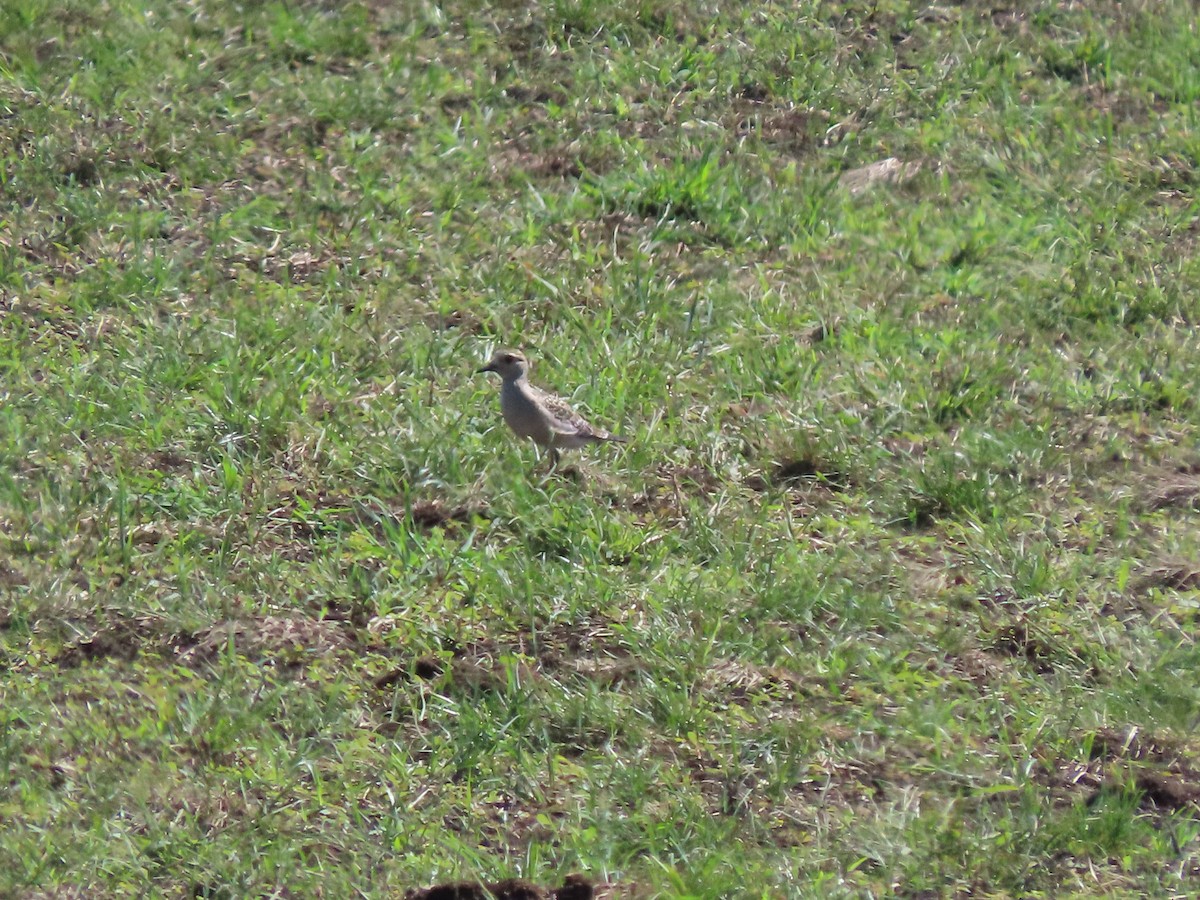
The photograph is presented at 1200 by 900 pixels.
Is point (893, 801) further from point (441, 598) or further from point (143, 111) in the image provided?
point (143, 111)

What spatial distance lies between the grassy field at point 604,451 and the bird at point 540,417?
93 mm

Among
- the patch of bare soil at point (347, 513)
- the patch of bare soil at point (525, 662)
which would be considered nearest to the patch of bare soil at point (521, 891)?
the patch of bare soil at point (525, 662)

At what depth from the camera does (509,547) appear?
604 cm

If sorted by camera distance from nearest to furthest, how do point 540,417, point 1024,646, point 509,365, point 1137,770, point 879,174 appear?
point 1137,770, point 1024,646, point 540,417, point 509,365, point 879,174

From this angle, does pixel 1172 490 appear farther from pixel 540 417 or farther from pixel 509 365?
pixel 509 365

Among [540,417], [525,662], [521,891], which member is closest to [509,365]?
[540,417]

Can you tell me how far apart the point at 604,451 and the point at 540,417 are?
0.34 meters

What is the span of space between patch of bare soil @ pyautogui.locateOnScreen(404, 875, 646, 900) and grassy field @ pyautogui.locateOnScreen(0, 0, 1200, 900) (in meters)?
0.03

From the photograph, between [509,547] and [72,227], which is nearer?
[509,547]

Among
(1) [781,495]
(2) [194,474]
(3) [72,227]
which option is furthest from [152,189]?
(1) [781,495]

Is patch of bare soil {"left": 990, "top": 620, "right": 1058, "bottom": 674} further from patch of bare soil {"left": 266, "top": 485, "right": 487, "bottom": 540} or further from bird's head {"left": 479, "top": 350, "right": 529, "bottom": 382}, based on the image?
bird's head {"left": 479, "top": 350, "right": 529, "bottom": 382}

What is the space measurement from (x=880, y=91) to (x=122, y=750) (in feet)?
18.6

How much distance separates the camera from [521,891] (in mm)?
4582

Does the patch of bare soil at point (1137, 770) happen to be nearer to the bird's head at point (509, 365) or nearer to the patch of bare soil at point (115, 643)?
the bird's head at point (509, 365)
